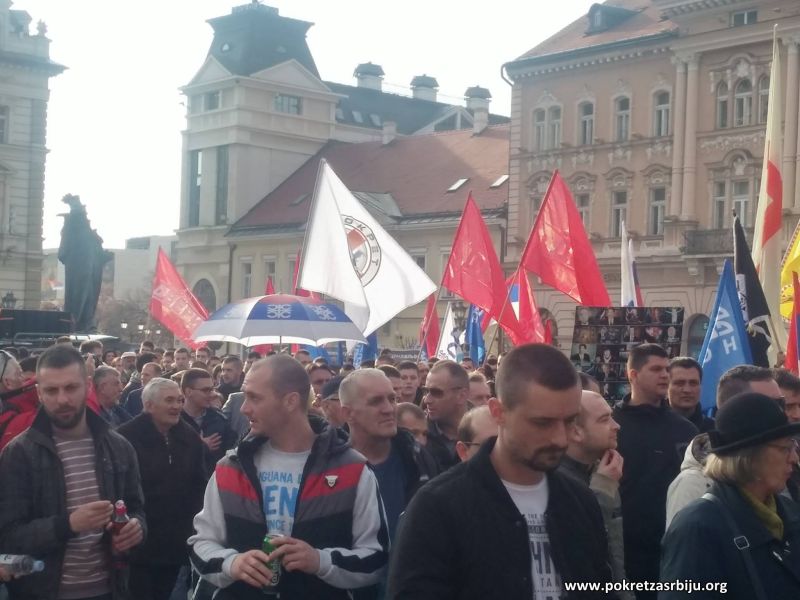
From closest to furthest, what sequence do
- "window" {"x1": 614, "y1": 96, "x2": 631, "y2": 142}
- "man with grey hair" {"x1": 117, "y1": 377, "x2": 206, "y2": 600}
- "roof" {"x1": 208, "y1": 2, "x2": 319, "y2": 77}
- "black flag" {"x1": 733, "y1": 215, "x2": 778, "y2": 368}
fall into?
"man with grey hair" {"x1": 117, "y1": 377, "x2": 206, "y2": 600}, "black flag" {"x1": 733, "y1": 215, "x2": 778, "y2": 368}, "window" {"x1": 614, "y1": 96, "x2": 631, "y2": 142}, "roof" {"x1": 208, "y1": 2, "x2": 319, "y2": 77}

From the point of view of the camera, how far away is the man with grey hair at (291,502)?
5352mm

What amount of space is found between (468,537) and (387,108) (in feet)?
218

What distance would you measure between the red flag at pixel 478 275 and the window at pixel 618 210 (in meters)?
27.2

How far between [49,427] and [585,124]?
40105mm

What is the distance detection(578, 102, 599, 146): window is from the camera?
45.1m

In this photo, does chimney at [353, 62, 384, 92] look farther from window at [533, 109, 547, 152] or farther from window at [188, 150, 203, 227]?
window at [533, 109, 547, 152]

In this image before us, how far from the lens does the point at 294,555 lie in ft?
17.0

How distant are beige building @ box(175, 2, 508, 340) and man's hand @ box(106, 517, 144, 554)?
51070 millimetres

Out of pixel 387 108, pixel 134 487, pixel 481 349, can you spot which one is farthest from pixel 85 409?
pixel 387 108

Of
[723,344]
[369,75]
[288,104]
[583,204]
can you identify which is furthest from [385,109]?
[723,344]

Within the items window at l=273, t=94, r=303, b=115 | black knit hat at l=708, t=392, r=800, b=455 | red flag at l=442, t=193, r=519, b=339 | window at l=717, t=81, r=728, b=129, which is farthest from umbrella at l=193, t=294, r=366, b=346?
window at l=273, t=94, r=303, b=115

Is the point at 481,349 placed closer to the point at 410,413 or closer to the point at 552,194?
the point at 552,194

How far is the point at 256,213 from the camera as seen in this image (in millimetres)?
60875

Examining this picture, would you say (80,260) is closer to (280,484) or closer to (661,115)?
(280,484)
